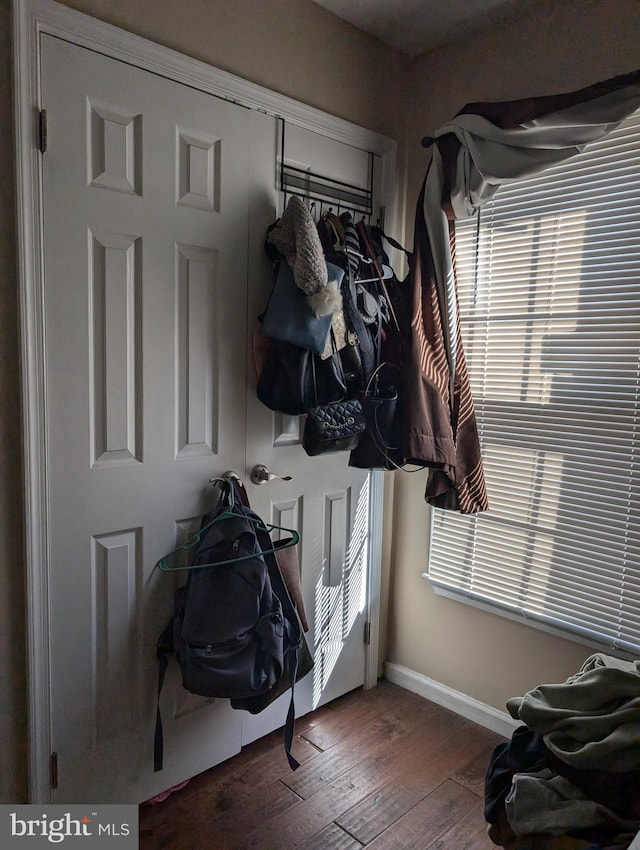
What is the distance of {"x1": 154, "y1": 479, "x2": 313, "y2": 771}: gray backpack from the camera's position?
4.99 feet

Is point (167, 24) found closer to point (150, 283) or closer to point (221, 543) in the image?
point (150, 283)

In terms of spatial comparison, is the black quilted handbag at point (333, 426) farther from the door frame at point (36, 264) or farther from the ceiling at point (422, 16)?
the ceiling at point (422, 16)

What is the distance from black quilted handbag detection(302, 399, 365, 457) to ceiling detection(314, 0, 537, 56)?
132 cm

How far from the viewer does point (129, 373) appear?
1546 mm

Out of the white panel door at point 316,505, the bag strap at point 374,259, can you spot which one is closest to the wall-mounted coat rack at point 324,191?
the white panel door at point 316,505

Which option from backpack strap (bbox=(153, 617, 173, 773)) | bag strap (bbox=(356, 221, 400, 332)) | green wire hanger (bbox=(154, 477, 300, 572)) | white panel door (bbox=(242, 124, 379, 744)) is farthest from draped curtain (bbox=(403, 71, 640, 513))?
backpack strap (bbox=(153, 617, 173, 773))

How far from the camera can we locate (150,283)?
5.09 feet

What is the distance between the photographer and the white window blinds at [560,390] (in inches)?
66.9

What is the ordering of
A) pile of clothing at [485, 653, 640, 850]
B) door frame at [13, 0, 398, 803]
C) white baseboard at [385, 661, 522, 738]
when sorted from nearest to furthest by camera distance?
1. pile of clothing at [485, 653, 640, 850]
2. door frame at [13, 0, 398, 803]
3. white baseboard at [385, 661, 522, 738]

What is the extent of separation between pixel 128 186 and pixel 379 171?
1.03 m

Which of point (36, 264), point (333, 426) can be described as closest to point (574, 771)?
point (333, 426)

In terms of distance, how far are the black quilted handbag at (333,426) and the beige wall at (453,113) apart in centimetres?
67

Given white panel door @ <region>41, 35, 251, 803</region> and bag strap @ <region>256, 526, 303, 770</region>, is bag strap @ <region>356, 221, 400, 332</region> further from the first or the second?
bag strap @ <region>256, 526, 303, 770</region>

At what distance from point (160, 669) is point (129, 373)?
2.75 ft
